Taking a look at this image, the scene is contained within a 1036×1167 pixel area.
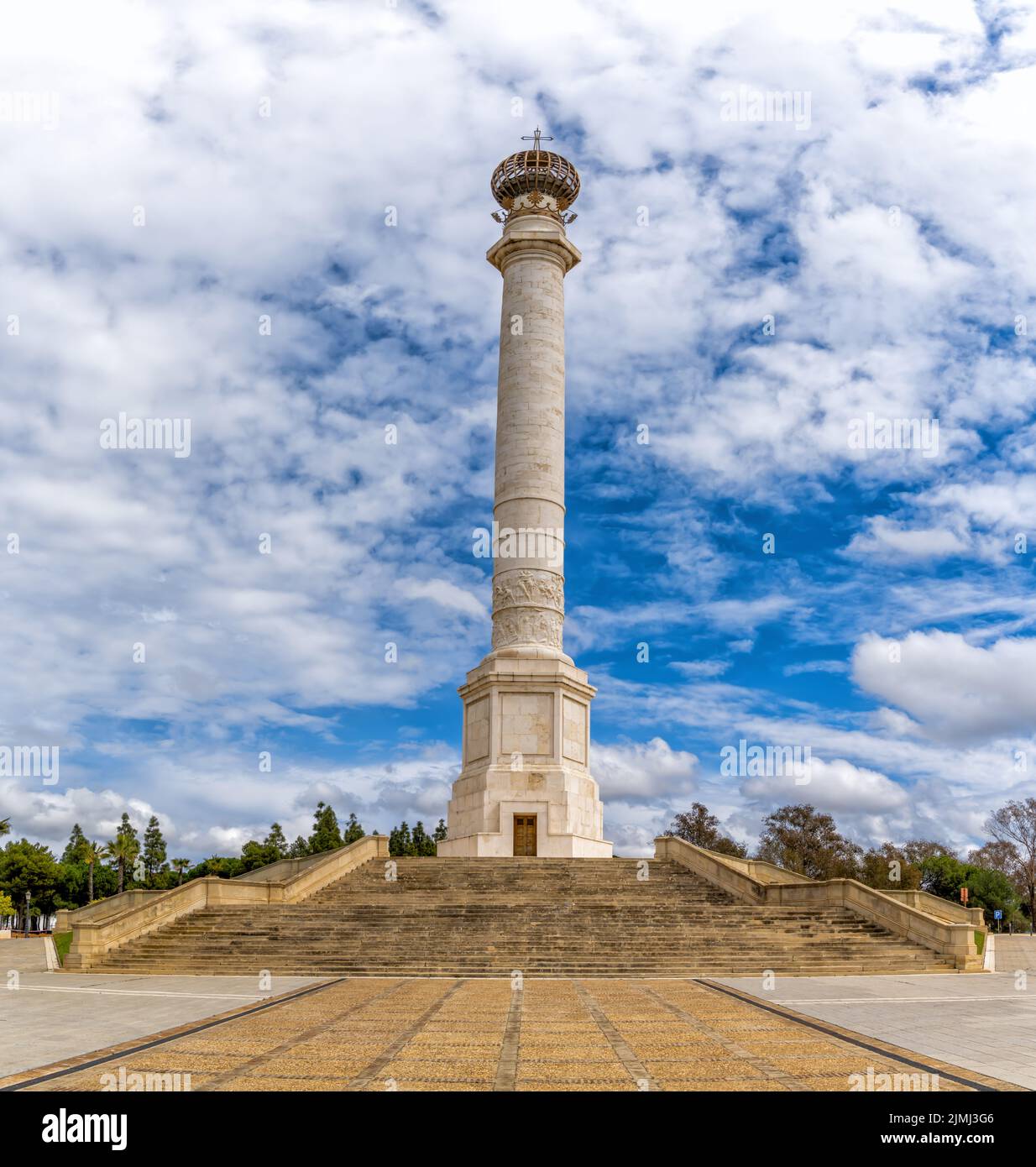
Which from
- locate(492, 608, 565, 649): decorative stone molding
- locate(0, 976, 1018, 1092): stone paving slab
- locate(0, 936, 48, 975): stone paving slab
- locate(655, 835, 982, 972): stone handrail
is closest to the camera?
locate(0, 976, 1018, 1092): stone paving slab

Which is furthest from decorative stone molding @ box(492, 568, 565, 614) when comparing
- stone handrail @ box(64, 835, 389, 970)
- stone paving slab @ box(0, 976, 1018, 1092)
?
stone paving slab @ box(0, 976, 1018, 1092)

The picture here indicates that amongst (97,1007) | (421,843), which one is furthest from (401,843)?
(97,1007)

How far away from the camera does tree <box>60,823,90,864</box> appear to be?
3880 inches

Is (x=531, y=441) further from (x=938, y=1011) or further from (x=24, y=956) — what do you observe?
(x=938, y=1011)

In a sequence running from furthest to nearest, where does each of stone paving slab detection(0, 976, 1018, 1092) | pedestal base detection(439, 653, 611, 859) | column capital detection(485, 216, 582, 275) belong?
column capital detection(485, 216, 582, 275), pedestal base detection(439, 653, 611, 859), stone paving slab detection(0, 976, 1018, 1092)

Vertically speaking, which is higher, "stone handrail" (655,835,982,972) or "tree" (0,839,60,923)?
"stone handrail" (655,835,982,972)

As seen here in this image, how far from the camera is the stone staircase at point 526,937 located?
1995 cm

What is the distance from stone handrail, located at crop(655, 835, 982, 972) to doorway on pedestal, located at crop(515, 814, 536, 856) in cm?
706

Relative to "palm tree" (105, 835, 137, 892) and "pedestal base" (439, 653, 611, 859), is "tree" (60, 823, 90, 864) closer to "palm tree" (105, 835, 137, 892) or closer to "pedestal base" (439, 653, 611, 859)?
"palm tree" (105, 835, 137, 892)

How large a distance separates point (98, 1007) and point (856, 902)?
17297 mm

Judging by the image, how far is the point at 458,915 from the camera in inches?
924

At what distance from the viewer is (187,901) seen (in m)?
24.4

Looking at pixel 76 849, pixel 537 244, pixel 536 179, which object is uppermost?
pixel 536 179
